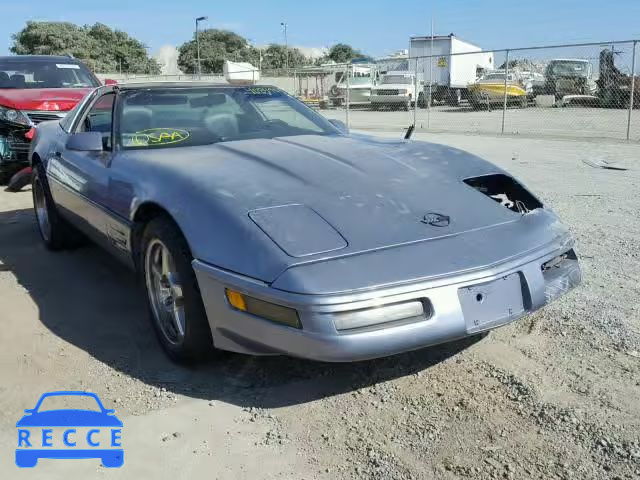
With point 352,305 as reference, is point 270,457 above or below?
below

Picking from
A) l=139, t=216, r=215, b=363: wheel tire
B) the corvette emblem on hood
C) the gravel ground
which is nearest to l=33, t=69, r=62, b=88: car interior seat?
l=139, t=216, r=215, b=363: wheel tire

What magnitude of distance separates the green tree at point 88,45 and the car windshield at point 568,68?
42.8 meters

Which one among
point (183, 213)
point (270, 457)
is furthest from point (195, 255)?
point (270, 457)

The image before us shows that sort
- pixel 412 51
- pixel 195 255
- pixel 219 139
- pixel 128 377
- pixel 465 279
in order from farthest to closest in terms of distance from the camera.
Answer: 1. pixel 412 51
2. pixel 219 139
3. pixel 128 377
4. pixel 195 255
5. pixel 465 279

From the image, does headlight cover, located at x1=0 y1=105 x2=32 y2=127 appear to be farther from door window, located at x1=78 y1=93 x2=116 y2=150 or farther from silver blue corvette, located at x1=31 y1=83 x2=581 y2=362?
silver blue corvette, located at x1=31 y1=83 x2=581 y2=362

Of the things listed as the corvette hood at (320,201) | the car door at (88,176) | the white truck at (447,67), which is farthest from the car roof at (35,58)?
the white truck at (447,67)

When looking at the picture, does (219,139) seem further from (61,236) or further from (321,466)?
(321,466)

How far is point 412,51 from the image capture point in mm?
32031

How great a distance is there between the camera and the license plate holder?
268 centimetres

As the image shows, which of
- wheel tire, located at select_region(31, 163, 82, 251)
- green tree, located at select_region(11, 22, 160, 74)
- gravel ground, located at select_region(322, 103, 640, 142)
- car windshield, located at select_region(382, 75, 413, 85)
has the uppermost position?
green tree, located at select_region(11, 22, 160, 74)

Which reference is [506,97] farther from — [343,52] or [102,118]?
[343,52]

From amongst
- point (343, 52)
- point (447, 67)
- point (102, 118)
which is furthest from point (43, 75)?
point (343, 52)

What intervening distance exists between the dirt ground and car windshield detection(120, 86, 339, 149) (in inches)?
43.3

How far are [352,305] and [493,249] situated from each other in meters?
0.76
